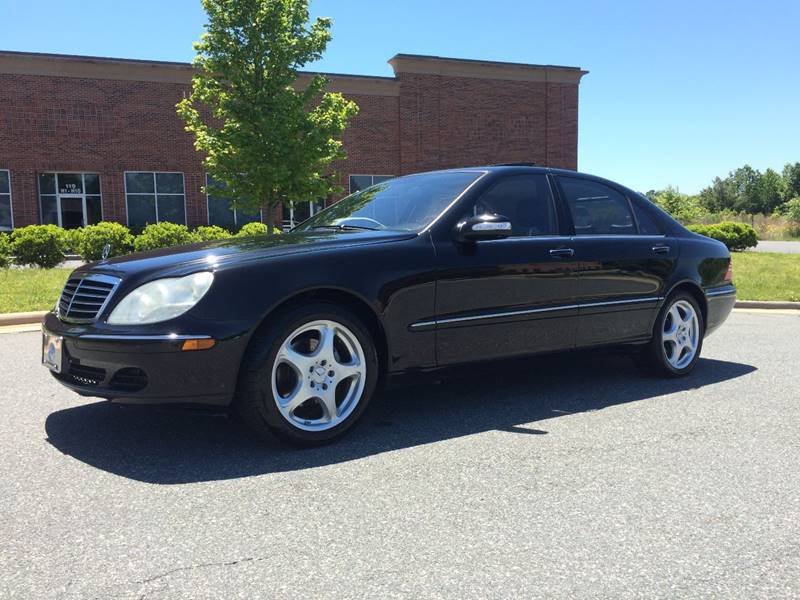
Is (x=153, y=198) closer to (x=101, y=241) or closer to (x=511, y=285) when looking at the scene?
(x=101, y=241)

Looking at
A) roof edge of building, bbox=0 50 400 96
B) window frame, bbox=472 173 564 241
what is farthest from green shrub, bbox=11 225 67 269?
window frame, bbox=472 173 564 241

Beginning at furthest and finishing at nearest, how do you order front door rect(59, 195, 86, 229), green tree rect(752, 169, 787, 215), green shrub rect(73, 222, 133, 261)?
green tree rect(752, 169, 787, 215)
front door rect(59, 195, 86, 229)
green shrub rect(73, 222, 133, 261)

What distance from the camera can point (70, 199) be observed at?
85.0 feet

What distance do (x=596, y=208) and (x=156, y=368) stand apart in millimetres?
3412

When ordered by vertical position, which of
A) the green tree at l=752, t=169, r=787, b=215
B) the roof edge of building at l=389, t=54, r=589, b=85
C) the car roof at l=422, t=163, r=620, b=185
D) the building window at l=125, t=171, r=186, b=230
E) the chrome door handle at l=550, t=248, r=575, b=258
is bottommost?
the chrome door handle at l=550, t=248, r=575, b=258

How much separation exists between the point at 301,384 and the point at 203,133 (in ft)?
51.4

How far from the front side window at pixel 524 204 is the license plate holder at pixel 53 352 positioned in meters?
2.65

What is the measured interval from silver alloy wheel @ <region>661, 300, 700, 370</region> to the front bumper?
3.60m

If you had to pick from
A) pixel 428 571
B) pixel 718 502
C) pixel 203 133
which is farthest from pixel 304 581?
pixel 203 133

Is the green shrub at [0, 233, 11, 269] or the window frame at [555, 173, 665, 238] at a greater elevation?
the window frame at [555, 173, 665, 238]

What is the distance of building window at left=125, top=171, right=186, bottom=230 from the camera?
2645cm

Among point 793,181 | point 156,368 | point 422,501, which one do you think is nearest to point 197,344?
point 156,368

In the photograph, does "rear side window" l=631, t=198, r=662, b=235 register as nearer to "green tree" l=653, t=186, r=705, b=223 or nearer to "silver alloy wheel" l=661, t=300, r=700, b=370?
"silver alloy wheel" l=661, t=300, r=700, b=370

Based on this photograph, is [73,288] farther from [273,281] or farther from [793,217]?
[793,217]
